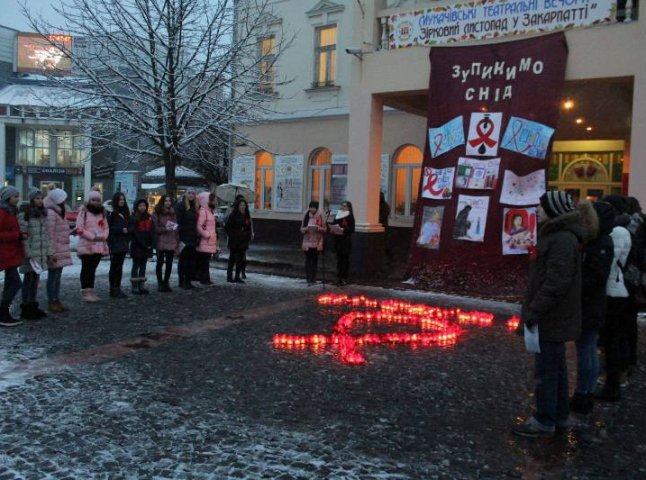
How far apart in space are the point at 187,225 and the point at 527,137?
6.45m

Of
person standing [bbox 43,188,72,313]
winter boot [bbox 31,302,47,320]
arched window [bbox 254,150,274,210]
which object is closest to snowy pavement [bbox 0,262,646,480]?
winter boot [bbox 31,302,47,320]

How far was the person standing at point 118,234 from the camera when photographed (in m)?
9.99

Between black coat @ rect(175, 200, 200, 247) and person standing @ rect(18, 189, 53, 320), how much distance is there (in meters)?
3.09

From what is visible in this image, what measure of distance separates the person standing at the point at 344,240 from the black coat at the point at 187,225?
9.11ft

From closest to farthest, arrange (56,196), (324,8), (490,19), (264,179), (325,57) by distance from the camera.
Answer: (56,196)
(490,19)
(324,8)
(325,57)
(264,179)

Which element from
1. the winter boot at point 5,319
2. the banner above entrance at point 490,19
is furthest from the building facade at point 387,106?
the winter boot at point 5,319

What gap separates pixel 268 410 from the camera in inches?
198

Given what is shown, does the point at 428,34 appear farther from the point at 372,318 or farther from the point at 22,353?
the point at 22,353

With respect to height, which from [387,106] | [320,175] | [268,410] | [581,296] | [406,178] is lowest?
[268,410]

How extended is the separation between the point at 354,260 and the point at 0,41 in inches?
2023

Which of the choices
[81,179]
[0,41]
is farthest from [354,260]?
[0,41]

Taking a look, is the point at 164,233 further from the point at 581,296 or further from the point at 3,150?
the point at 3,150

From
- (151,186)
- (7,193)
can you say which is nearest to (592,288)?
(7,193)

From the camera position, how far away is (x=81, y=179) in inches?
2010
